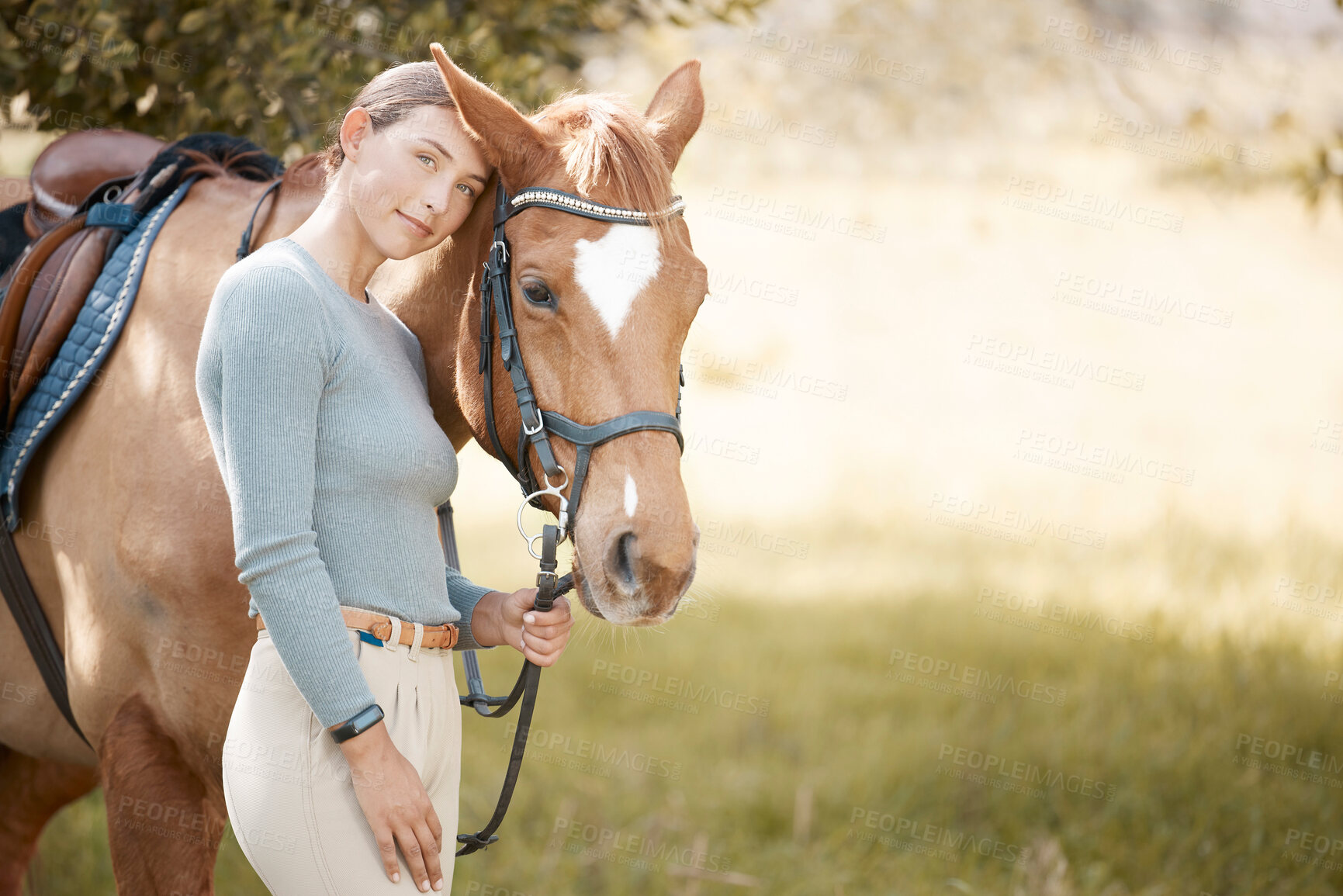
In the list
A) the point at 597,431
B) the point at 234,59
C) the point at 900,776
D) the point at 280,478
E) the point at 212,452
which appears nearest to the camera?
the point at 280,478

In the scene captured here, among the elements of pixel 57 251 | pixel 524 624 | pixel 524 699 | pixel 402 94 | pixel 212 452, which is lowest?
pixel 524 699

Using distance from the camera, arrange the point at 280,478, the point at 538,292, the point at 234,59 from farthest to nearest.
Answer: the point at 234,59, the point at 538,292, the point at 280,478

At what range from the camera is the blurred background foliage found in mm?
2910

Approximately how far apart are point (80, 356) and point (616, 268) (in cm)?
137

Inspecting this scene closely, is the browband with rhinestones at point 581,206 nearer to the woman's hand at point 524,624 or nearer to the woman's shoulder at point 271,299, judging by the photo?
the woman's shoulder at point 271,299

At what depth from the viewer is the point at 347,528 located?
1569 mm

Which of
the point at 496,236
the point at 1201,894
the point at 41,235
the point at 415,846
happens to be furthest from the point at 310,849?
the point at 1201,894

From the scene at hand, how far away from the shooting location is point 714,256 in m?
12.4

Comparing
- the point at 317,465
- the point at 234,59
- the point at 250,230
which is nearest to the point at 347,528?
the point at 317,465

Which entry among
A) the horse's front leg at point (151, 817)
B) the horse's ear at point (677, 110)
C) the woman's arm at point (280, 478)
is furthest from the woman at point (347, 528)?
the horse's front leg at point (151, 817)

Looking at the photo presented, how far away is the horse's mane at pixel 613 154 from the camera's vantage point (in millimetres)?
1788

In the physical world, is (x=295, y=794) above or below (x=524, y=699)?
above

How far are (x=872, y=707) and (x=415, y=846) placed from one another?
4.21m

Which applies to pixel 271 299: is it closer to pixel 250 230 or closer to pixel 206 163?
pixel 250 230
